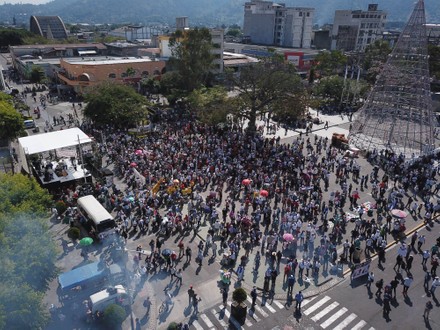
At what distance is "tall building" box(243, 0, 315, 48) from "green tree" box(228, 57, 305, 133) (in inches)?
3623

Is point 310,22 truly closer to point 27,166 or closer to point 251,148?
point 251,148

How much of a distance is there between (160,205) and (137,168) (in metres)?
6.69

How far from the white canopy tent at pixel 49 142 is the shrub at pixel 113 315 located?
17.5 metres

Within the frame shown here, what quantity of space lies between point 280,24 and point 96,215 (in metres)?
126

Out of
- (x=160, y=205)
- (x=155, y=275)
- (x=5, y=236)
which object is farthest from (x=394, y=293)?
(x=5, y=236)

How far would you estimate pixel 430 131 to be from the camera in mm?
37625

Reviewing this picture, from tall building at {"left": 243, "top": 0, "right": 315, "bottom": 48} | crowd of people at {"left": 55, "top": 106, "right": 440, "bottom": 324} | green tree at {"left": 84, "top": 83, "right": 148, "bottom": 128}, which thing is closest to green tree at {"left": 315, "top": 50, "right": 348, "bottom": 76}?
crowd of people at {"left": 55, "top": 106, "right": 440, "bottom": 324}

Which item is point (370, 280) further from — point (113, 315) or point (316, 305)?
point (113, 315)

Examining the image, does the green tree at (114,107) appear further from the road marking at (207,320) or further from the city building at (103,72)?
the road marking at (207,320)

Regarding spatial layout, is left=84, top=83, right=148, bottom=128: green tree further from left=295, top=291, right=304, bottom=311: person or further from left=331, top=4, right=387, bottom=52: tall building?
left=331, top=4, right=387, bottom=52: tall building

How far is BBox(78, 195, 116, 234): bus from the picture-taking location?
883 inches

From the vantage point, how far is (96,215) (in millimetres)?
22781

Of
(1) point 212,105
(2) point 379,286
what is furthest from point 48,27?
(2) point 379,286

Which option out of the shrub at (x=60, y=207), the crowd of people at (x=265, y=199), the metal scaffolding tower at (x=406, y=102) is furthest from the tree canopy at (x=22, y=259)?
the metal scaffolding tower at (x=406, y=102)
